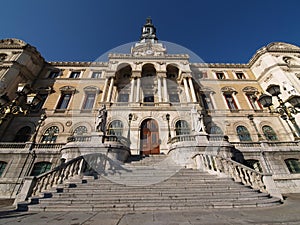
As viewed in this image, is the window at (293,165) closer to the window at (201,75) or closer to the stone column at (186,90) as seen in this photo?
the stone column at (186,90)

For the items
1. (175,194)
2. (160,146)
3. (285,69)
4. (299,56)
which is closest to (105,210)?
(175,194)

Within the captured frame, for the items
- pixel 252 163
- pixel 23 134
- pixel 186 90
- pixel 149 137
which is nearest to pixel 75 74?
pixel 23 134

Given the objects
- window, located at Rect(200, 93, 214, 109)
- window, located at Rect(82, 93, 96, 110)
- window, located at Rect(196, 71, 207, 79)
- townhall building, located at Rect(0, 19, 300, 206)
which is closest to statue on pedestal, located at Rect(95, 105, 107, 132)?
townhall building, located at Rect(0, 19, 300, 206)

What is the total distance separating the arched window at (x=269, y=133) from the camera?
55.6ft

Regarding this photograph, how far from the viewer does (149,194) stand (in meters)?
5.62

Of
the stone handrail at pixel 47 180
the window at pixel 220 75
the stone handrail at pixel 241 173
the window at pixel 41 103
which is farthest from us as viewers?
the window at pixel 220 75

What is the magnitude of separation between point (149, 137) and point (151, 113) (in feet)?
9.42

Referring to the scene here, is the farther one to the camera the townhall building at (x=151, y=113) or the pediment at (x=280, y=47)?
the pediment at (x=280, y=47)

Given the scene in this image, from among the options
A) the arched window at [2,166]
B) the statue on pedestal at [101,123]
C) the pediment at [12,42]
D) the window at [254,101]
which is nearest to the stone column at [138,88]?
the statue on pedestal at [101,123]

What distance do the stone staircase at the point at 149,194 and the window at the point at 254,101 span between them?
17326 mm

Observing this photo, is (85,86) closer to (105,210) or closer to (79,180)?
(79,180)

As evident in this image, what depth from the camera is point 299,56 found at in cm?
2250

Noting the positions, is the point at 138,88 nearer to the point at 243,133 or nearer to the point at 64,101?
the point at 64,101

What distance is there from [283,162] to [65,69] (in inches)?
1172
